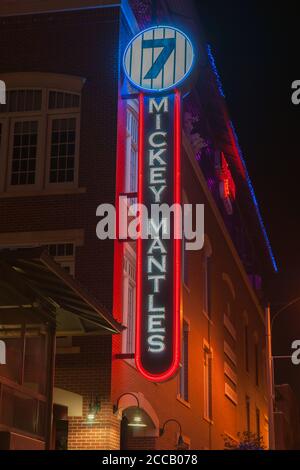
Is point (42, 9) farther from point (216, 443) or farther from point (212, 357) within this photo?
point (216, 443)

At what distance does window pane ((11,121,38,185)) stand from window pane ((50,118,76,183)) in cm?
52

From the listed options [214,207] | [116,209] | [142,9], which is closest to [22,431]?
[116,209]

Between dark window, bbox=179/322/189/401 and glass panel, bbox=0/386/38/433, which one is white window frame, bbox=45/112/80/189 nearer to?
glass panel, bbox=0/386/38/433

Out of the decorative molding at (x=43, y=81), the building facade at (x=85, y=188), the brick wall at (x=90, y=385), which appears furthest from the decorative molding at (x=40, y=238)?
the decorative molding at (x=43, y=81)

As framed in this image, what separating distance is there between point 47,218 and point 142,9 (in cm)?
751

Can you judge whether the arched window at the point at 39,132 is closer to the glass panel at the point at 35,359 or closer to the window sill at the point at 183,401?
the glass panel at the point at 35,359

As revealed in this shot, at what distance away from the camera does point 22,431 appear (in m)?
15.3

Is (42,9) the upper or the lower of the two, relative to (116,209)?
upper

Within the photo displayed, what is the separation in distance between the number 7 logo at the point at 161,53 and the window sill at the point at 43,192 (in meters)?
3.38

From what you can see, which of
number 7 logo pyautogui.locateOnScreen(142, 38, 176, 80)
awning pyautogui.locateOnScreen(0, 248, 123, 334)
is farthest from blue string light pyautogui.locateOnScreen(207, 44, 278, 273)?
awning pyautogui.locateOnScreen(0, 248, 123, 334)

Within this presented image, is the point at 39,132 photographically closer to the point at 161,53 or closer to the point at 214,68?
the point at 161,53

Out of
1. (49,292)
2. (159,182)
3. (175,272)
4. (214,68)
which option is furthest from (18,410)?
(214,68)

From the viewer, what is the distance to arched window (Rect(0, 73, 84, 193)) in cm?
2152

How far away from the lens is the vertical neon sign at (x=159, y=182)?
1897cm
